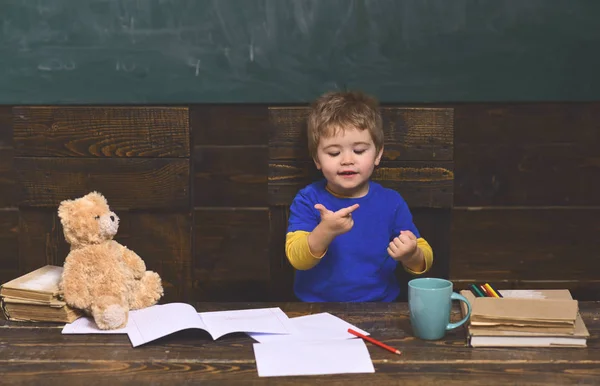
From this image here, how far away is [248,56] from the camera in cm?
232

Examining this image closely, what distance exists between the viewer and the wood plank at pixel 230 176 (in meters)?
2.43

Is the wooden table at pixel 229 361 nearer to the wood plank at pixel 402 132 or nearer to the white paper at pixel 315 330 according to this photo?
the white paper at pixel 315 330

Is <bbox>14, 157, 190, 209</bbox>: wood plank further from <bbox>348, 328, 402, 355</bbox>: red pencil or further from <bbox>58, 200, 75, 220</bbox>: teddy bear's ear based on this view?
<bbox>348, 328, 402, 355</bbox>: red pencil

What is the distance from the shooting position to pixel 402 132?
207cm

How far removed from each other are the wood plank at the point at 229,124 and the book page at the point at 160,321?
982 millimetres

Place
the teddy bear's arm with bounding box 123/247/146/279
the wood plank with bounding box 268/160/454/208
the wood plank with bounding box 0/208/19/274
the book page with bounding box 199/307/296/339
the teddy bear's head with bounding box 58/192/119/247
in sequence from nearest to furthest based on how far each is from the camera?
the book page with bounding box 199/307/296/339
the teddy bear's head with bounding box 58/192/119/247
the teddy bear's arm with bounding box 123/247/146/279
the wood plank with bounding box 268/160/454/208
the wood plank with bounding box 0/208/19/274

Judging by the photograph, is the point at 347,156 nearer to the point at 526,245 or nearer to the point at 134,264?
the point at 134,264

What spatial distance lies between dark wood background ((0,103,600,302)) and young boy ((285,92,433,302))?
0.15 metres

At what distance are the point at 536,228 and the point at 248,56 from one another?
1181mm

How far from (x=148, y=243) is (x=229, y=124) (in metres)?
0.50

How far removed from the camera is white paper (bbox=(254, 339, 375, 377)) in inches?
46.6

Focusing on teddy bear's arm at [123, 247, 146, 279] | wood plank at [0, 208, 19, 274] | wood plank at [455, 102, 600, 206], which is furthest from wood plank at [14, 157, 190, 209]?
wood plank at [455, 102, 600, 206]

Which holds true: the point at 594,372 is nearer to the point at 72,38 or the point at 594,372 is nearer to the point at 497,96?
the point at 497,96

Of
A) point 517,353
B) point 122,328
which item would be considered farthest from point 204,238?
point 517,353
